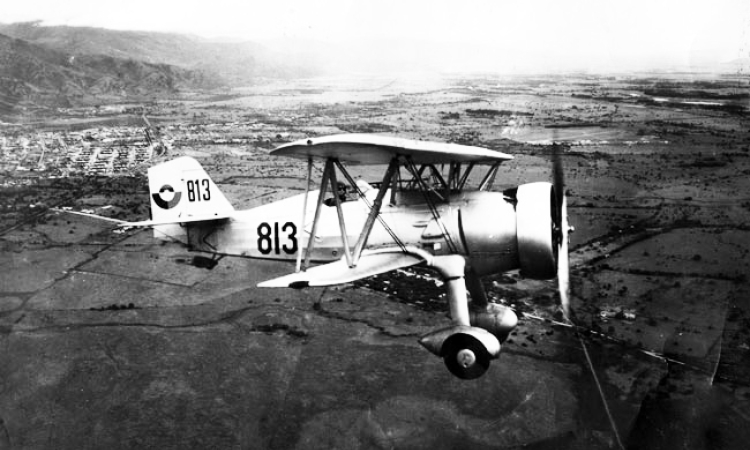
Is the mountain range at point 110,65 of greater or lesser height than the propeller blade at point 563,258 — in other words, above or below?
above

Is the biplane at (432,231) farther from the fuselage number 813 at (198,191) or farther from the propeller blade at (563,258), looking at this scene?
the fuselage number 813 at (198,191)

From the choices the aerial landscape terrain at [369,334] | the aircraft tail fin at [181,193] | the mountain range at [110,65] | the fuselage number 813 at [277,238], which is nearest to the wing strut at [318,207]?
the fuselage number 813 at [277,238]

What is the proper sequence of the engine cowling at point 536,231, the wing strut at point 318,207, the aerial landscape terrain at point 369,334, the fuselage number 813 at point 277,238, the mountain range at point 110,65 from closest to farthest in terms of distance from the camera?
the engine cowling at point 536,231 < the wing strut at point 318,207 < the aerial landscape terrain at point 369,334 < the fuselage number 813 at point 277,238 < the mountain range at point 110,65

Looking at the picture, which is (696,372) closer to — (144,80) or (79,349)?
(79,349)

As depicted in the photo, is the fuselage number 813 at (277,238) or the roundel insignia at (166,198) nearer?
the fuselage number 813 at (277,238)

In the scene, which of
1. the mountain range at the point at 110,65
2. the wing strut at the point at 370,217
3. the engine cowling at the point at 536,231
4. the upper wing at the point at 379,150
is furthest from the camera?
the mountain range at the point at 110,65

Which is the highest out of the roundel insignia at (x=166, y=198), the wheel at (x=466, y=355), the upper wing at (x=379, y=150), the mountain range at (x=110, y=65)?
the mountain range at (x=110, y=65)

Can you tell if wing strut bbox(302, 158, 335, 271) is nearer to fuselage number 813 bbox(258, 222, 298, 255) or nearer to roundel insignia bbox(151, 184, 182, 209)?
fuselage number 813 bbox(258, 222, 298, 255)

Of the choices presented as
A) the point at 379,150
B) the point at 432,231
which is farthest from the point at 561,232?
the point at 379,150
